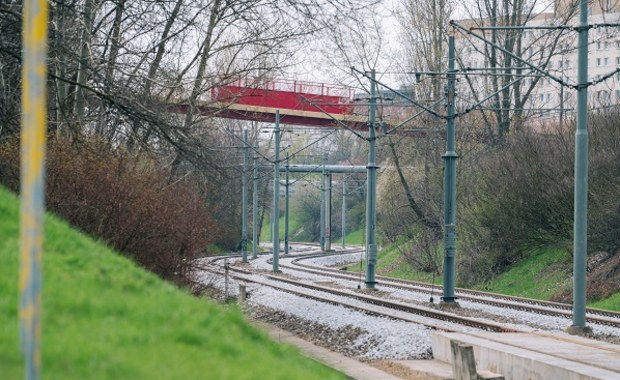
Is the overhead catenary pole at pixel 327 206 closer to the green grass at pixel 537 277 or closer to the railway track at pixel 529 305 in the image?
the green grass at pixel 537 277

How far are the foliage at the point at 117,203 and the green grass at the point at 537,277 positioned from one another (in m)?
15.7

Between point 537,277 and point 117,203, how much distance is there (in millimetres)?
21120

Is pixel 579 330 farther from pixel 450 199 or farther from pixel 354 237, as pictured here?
pixel 354 237

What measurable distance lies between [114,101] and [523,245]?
2579 cm

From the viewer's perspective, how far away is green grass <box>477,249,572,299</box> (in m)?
34.6

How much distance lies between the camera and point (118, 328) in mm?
7695

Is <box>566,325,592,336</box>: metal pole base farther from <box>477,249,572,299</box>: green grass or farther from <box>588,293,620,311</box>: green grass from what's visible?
<box>477,249,572,299</box>: green grass

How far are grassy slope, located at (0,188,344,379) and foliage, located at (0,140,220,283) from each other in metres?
7.42

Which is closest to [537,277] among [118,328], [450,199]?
[450,199]

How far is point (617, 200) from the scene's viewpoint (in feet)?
105

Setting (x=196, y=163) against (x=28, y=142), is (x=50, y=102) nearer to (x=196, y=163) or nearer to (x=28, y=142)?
(x=196, y=163)

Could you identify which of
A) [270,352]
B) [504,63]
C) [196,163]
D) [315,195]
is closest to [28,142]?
[270,352]

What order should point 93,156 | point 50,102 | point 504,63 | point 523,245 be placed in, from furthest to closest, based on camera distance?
point 504,63 → point 523,245 → point 50,102 → point 93,156

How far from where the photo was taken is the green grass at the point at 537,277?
34597 mm
